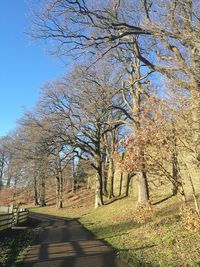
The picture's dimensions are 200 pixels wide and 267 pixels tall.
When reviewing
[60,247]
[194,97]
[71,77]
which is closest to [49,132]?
[71,77]

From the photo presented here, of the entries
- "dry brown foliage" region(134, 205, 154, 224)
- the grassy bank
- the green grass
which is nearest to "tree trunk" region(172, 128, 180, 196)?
the green grass

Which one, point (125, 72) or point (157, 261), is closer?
point (157, 261)

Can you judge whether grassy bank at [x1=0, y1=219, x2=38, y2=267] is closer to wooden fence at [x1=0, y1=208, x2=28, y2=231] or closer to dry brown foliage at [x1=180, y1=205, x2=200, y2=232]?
wooden fence at [x1=0, y1=208, x2=28, y2=231]

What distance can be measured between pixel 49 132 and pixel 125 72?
8.89 metres

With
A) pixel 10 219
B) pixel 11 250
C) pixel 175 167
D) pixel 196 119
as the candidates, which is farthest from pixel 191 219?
pixel 10 219

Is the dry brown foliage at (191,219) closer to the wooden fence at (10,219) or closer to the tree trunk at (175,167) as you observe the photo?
the tree trunk at (175,167)

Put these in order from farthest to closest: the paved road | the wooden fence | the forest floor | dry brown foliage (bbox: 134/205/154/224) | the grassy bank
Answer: the wooden fence
dry brown foliage (bbox: 134/205/154/224)
the grassy bank
the paved road
the forest floor

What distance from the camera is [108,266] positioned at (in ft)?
28.2

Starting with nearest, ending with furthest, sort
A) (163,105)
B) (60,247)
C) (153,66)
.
Result: 1. (163,105)
2. (60,247)
3. (153,66)

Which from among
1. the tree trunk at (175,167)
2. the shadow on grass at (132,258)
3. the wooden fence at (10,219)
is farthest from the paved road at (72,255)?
the wooden fence at (10,219)

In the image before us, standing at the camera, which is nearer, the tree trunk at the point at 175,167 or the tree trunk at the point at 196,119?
the tree trunk at the point at 196,119

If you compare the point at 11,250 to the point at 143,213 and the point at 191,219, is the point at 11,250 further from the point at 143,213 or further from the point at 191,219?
the point at 191,219

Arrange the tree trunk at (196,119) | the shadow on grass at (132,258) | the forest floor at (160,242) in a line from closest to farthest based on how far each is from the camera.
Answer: the shadow on grass at (132,258) < the forest floor at (160,242) < the tree trunk at (196,119)

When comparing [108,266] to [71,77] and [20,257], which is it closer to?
[20,257]
